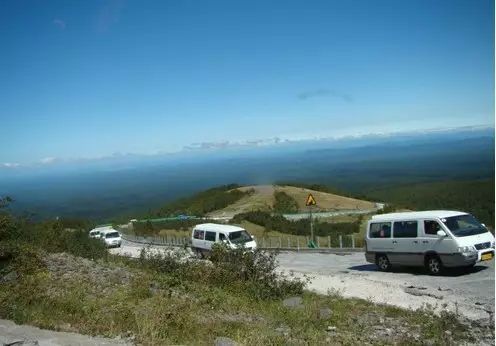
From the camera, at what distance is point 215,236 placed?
2411 centimetres

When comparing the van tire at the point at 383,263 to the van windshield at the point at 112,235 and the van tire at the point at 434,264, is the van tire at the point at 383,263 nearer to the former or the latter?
the van tire at the point at 434,264

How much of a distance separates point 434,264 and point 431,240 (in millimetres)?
768

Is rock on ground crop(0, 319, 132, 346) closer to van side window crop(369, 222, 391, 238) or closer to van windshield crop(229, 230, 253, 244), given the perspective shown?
van side window crop(369, 222, 391, 238)

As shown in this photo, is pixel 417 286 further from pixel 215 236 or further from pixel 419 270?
pixel 215 236

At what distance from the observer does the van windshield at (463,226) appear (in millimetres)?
15888

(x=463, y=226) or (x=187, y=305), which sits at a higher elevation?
(x=463, y=226)

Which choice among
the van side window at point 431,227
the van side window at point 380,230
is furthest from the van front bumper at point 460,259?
the van side window at point 380,230

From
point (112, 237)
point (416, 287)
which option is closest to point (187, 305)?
point (416, 287)

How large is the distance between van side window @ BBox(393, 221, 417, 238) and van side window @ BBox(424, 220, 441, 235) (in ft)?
1.40

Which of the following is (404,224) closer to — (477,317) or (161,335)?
(477,317)

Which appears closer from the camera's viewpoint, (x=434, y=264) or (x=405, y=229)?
(x=434, y=264)

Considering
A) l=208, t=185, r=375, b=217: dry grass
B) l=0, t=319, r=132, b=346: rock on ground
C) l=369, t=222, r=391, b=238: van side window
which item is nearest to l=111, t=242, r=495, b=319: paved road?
l=369, t=222, r=391, b=238: van side window

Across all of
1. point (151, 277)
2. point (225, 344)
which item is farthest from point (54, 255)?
point (225, 344)

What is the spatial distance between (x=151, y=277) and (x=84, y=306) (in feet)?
12.0
